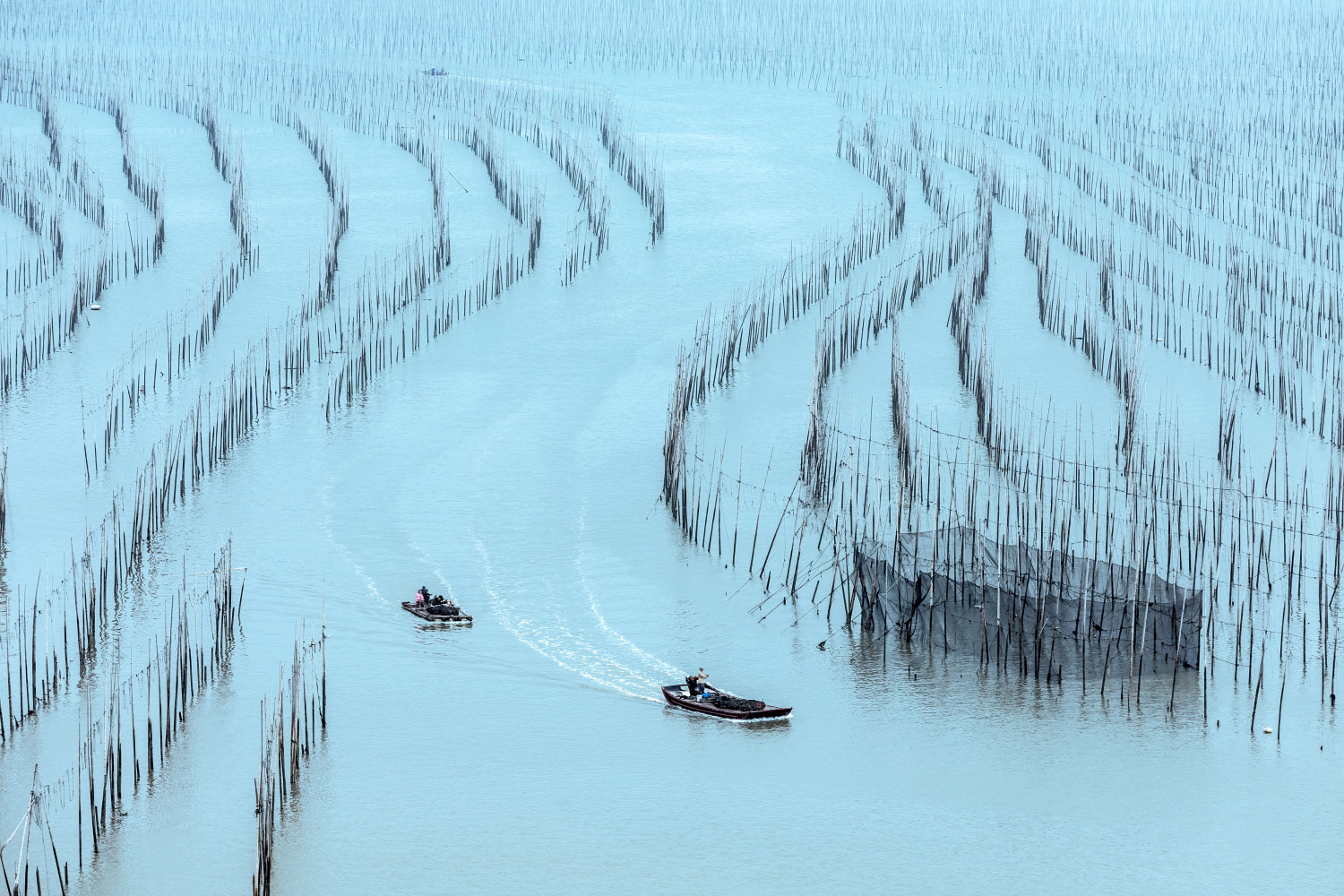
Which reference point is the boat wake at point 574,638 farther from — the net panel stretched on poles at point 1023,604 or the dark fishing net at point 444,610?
the net panel stretched on poles at point 1023,604

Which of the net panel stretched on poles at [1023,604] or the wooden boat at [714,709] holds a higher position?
the net panel stretched on poles at [1023,604]

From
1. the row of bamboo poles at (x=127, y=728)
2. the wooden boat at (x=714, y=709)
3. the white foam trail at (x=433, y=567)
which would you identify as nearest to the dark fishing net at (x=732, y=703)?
the wooden boat at (x=714, y=709)

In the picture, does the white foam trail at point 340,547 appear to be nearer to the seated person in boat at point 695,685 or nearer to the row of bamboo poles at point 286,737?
the row of bamboo poles at point 286,737

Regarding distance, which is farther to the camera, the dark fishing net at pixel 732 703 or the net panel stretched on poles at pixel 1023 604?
the net panel stretched on poles at pixel 1023 604

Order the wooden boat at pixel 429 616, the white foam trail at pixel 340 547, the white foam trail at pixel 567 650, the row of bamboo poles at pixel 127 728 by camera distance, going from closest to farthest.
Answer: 1. the row of bamboo poles at pixel 127 728
2. the white foam trail at pixel 567 650
3. the wooden boat at pixel 429 616
4. the white foam trail at pixel 340 547

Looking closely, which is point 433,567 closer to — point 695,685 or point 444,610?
point 444,610

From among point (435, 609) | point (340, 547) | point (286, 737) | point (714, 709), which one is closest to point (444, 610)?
point (435, 609)

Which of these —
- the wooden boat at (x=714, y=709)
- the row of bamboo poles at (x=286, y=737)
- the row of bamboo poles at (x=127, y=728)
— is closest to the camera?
the row of bamboo poles at (x=286, y=737)

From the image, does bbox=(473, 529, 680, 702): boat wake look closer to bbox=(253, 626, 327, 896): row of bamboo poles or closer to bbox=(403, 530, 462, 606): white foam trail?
bbox=(403, 530, 462, 606): white foam trail
